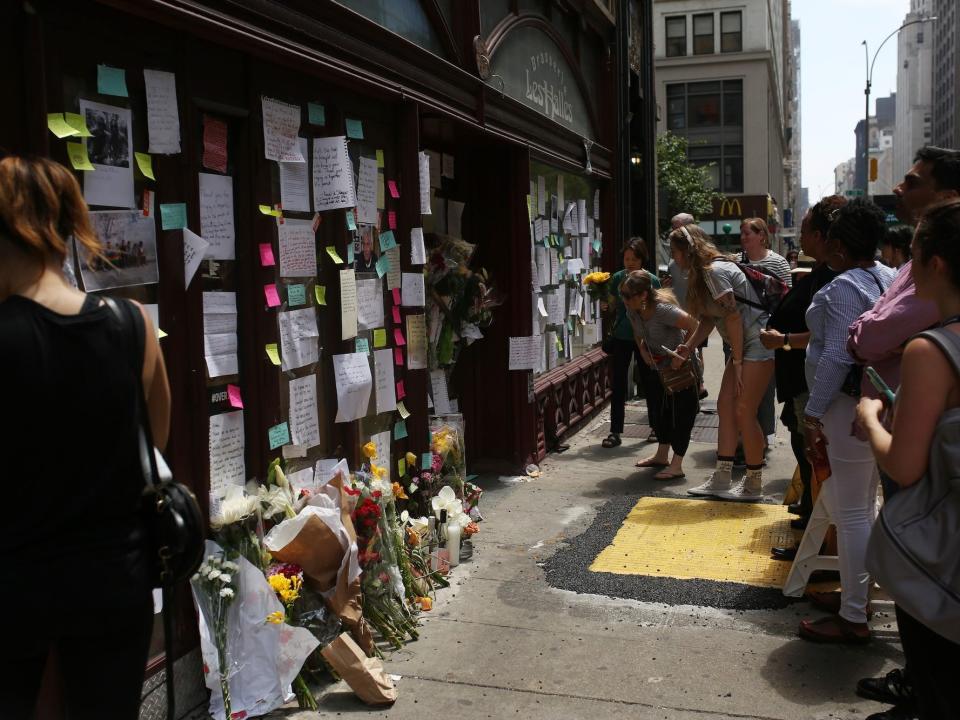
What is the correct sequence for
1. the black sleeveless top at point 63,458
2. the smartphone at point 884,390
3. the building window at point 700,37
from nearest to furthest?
the black sleeveless top at point 63,458 → the smartphone at point 884,390 → the building window at point 700,37

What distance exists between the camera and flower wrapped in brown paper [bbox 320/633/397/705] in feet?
12.5

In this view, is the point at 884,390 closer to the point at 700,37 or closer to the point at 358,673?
the point at 358,673

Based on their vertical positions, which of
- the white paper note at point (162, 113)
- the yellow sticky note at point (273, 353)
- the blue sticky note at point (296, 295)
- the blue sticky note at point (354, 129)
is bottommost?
the yellow sticky note at point (273, 353)

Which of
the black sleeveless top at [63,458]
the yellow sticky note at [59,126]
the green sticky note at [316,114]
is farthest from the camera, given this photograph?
the green sticky note at [316,114]

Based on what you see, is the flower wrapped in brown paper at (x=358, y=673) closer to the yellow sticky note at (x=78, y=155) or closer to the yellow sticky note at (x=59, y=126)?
the yellow sticky note at (x=78, y=155)

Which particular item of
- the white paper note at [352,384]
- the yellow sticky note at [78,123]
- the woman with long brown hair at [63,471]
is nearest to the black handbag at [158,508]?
the woman with long brown hair at [63,471]

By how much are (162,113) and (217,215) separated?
49 cm

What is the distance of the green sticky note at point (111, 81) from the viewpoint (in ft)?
10.7

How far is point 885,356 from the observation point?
3.65 meters

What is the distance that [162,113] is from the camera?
11.7ft

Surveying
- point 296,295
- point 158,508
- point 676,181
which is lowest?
point 158,508

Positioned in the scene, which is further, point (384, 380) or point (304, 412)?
point (384, 380)

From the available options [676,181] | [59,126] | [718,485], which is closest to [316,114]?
[59,126]

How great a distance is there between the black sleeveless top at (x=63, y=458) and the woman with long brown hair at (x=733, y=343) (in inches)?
204
